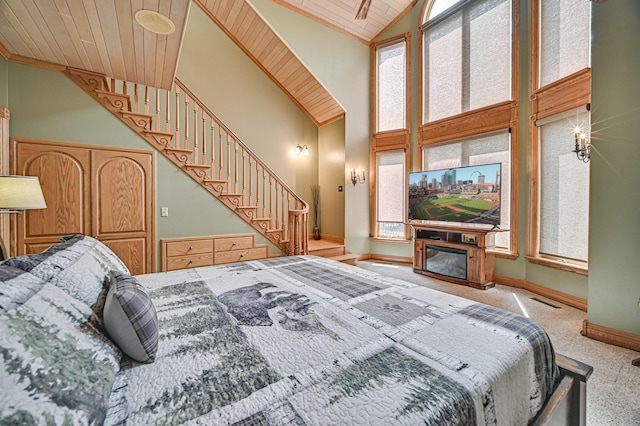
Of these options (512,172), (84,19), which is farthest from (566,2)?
(84,19)

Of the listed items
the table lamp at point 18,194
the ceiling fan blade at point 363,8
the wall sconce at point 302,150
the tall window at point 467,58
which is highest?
the tall window at point 467,58

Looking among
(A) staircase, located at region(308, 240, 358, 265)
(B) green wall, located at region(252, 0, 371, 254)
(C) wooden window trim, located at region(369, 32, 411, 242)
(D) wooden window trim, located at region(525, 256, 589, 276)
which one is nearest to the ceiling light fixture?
(B) green wall, located at region(252, 0, 371, 254)

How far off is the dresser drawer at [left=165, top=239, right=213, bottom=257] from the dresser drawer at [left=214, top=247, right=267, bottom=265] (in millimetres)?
168

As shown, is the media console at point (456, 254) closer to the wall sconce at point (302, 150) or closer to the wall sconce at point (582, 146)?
the wall sconce at point (582, 146)

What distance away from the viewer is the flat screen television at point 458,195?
377 centimetres

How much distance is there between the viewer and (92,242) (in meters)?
1.51

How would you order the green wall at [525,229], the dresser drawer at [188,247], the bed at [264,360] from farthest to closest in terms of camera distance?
the dresser drawer at [188,247] < the green wall at [525,229] < the bed at [264,360]

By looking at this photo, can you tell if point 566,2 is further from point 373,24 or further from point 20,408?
point 20,408

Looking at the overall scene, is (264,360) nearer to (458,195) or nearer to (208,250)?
(208,250)

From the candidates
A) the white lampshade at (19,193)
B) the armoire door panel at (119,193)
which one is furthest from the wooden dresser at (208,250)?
the white lampshade at (19,193)

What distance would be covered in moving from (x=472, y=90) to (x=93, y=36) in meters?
5.10

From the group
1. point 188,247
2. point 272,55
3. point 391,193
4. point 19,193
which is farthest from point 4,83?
point 391,193

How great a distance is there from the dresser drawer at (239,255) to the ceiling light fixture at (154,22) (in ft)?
8.83

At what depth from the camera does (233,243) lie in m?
3.99
